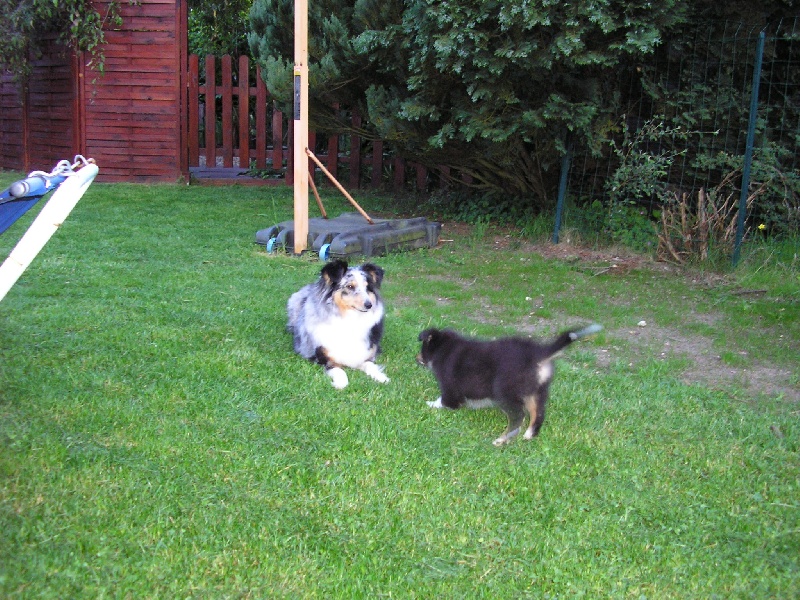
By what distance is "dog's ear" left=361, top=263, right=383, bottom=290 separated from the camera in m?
5.36

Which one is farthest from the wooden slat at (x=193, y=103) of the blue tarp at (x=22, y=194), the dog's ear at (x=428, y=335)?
the dog's ear at (x=428, y=335)

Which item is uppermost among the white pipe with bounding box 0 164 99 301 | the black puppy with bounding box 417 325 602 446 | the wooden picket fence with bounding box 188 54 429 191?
the wooden picket fence with bounding box 188 54 429 191

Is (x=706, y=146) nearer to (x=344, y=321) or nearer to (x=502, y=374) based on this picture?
(x=344, y=321)

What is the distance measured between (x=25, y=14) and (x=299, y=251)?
716cm

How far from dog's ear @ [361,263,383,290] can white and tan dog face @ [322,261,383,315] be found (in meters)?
0.01

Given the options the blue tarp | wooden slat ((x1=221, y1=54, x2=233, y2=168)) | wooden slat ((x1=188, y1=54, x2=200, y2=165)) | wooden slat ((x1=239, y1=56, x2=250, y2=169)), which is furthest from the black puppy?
wooden slat ((x1=239, y1=56, x2=250, y2=169))

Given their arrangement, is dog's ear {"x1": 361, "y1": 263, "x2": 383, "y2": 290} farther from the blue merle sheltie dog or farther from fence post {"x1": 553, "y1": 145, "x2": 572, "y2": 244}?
fence post {"x1": 553, "y1": 145, "x2": 572, "y2": 244}

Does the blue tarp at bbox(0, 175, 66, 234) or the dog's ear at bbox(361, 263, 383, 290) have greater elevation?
the blue tarp at bbox(0, 175, 66, 234)

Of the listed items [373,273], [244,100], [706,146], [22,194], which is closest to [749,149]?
[706,146]

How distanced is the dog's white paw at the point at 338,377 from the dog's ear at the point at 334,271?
0.60 m

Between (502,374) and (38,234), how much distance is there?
7.64 feet

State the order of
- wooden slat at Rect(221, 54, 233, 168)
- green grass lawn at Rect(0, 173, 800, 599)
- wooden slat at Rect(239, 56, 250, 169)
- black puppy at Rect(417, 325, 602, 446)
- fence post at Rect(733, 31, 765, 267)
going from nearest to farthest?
green grass lawn at Rect(0, 173, 800, 599), black puppy at Rect(417, 325, 602, 446), fence post at Rect(733, 31, 765, 267), wooden slat at Rect(221, 54, 233, 168), wooden slat at Rect(239, 56, 250, 169)

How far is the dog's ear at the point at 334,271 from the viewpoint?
204 inches

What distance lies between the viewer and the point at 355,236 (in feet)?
27.9
